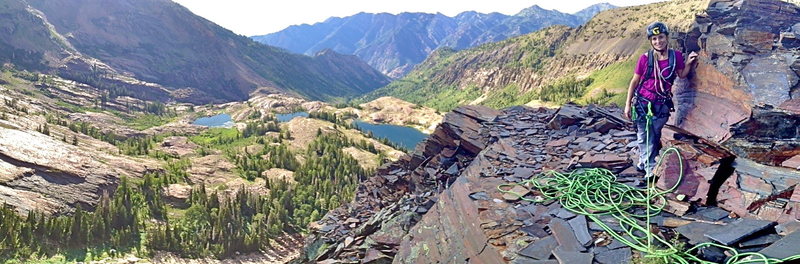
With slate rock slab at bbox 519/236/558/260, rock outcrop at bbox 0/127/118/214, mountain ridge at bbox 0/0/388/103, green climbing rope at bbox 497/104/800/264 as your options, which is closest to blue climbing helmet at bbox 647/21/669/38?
green climbing rope at bbox 497/104/800/264

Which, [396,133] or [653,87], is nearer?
[653,87]

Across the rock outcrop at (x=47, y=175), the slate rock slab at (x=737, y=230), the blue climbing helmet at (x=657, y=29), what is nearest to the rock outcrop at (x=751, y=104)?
the slate rock slab at (x=737, y=230)

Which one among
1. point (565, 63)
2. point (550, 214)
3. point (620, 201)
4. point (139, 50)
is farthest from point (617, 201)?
point (139, 50)

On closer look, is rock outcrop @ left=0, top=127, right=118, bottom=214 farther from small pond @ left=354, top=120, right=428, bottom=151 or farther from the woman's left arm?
small pond @ left=354, top=120, right=428, bottom=151

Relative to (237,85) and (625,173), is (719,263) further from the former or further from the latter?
(237,85)

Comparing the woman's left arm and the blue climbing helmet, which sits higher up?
the blue climbing helmet

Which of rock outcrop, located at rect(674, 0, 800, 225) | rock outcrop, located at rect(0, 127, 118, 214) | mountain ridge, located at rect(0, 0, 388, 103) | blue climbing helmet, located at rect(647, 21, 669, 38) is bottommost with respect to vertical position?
rock outcrop, located at rect(0, 127, 118, 214)

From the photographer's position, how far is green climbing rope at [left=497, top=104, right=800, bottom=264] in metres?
6.25

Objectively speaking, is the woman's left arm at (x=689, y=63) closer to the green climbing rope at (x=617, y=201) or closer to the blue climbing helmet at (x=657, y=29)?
the blue climbing helmet at (x=657, y=29)

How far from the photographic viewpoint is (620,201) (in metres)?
8.26

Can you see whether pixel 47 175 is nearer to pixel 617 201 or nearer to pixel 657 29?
pixel 617 201

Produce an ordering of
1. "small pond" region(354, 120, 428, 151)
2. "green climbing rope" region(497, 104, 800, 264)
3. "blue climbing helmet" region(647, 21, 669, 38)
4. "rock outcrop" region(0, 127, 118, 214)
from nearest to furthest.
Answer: "green climbing rope" region(497, 104, 800, 264)
"blue climbing helmet" region(647, 21, 669, 38)
"rock outcrop" region(0, 127, 118, 214)
"small pond" region(354, 120, 428, 151)

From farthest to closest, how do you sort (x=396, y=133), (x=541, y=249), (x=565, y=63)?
(x=565, y=63) → (x=396, y=133) → (x=541, y=249)

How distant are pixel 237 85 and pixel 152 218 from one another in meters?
140
